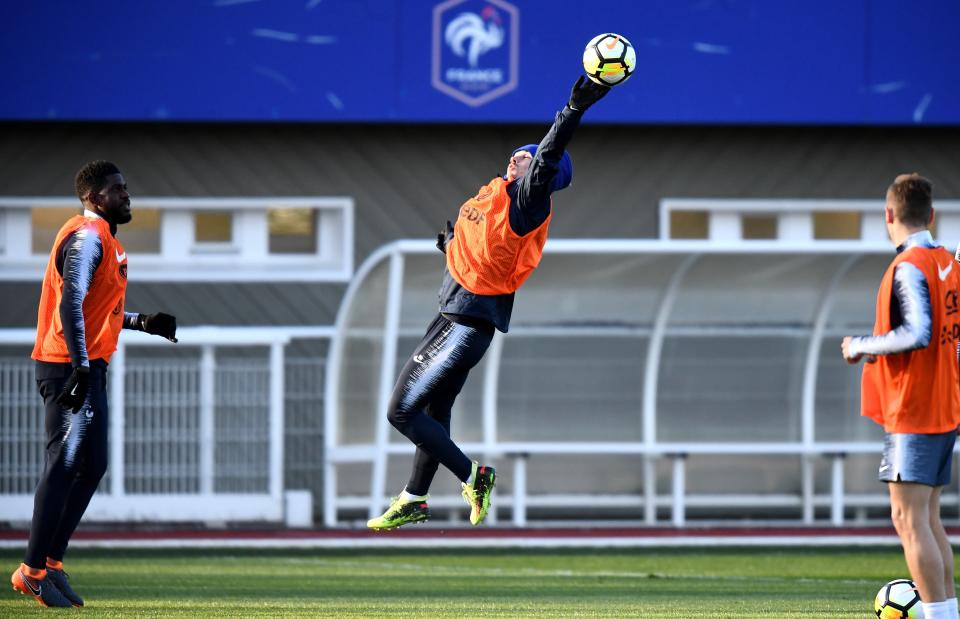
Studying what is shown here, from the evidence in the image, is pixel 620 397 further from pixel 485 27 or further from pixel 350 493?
pixel 485 27

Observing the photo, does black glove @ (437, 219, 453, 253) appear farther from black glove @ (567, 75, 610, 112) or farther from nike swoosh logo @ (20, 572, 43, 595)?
nike swoosh logo @ (20, 572, 43, 595)

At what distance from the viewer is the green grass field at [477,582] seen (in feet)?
27.2

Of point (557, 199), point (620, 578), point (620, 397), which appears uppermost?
point (557, 199)

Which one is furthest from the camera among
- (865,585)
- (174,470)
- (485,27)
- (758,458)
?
(485,27)

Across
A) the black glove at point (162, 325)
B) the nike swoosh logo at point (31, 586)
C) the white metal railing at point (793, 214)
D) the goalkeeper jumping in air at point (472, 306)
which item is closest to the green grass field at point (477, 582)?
the nike swoosh logo at point (31, 586)

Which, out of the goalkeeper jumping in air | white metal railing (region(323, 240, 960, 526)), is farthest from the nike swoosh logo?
white metal railing (region(323, 240, 960, 526))

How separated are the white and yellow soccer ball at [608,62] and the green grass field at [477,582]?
270cm

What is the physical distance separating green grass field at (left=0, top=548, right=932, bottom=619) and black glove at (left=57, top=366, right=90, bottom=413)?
1048 mm

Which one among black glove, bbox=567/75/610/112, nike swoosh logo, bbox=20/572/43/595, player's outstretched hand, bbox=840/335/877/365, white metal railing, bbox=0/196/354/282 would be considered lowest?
nike swoosh logo, bbox=20/572/43/595

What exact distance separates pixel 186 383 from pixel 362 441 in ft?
6.15

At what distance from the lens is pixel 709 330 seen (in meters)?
16.1

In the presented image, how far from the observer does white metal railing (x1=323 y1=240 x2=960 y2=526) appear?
589 inches

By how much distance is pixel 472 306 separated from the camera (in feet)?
26.9

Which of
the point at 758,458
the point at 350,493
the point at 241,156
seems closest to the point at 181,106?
the point at 241,156
